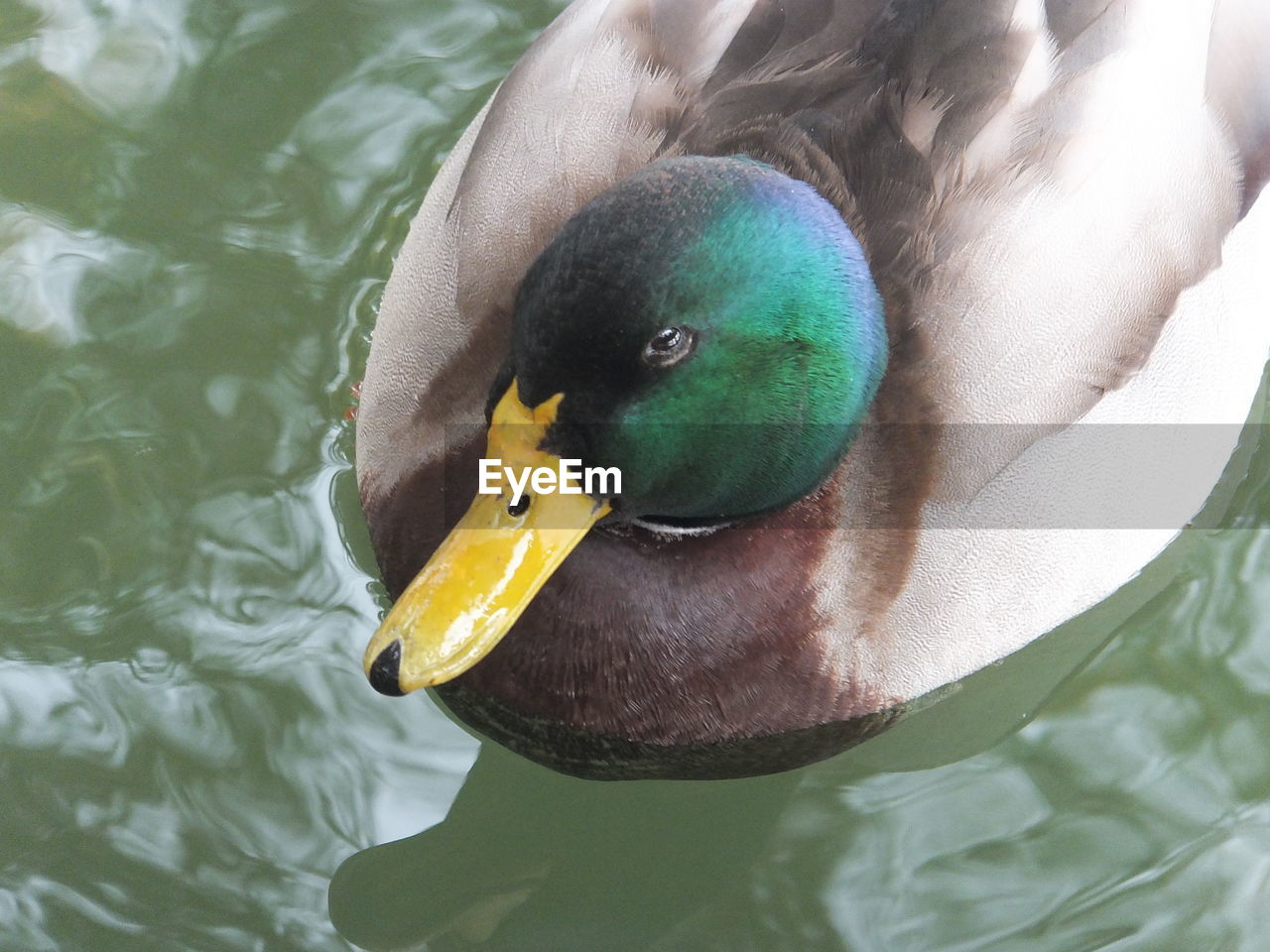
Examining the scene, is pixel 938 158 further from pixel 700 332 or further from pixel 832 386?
pixel 700 332

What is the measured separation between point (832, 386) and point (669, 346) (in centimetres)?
33

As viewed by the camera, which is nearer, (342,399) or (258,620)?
(258,620)

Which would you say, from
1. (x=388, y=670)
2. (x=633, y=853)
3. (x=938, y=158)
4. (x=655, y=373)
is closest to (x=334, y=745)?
(x=633, y=853)

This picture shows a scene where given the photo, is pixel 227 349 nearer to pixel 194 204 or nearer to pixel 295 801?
pixel 194 204

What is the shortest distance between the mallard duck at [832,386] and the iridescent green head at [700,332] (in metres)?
0.01

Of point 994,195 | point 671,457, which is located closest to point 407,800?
point 671,457

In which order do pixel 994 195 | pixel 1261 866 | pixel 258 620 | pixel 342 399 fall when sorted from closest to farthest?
1. pixel 994 195
2. pixel 1261 866
3. pixel 258 620
4. pixel 342 399

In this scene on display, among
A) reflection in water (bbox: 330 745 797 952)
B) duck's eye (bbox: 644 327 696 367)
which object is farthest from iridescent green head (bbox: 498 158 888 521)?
reflection in water (bbox: 330 745 797 952)

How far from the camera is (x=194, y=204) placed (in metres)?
4.01

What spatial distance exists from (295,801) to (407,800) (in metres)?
0.21

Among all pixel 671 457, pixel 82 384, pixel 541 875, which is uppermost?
pixel 671 457

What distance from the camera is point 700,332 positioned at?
7.40 ft

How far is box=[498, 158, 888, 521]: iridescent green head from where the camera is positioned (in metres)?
2.17

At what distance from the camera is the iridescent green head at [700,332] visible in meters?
2.17
